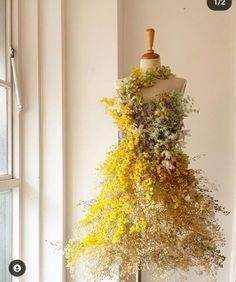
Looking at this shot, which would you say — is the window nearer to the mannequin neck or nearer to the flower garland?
the flower garland

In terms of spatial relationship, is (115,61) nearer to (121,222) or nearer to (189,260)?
(121,222)

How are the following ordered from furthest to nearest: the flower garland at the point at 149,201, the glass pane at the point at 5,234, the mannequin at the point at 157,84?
the glass pane at the point at 5,234 < the mannequin at the point at 157,84 < the flower garland at the point at 149,201

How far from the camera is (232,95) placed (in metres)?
1.70

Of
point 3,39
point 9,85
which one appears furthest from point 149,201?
point 3,39

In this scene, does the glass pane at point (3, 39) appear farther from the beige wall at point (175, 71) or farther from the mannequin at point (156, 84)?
the mannequin at point (156, 84)

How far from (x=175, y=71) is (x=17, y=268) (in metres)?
1.42

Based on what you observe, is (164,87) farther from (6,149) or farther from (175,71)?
(6,149)

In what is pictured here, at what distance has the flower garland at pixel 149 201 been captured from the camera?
1111 millimetres

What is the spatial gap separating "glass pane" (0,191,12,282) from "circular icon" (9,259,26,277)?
0.07 ft

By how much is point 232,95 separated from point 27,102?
1.15 m

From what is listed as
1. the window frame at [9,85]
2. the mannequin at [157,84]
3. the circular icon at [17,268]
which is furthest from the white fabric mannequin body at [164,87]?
the circular icon at [17,268]

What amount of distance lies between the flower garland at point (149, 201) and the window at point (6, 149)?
0.63 meters

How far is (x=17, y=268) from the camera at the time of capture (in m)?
1.64

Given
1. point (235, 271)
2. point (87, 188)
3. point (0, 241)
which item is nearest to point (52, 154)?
point (87, 188)
